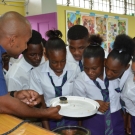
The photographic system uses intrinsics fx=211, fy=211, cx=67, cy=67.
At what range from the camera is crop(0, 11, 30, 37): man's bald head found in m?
1.22

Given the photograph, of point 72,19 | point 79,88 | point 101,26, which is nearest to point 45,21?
point 72,19

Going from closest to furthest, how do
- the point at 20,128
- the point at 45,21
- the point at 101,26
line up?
the point at 20,128, the point at 45,21, the point at 101,26

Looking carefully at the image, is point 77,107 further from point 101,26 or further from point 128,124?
point 101,26

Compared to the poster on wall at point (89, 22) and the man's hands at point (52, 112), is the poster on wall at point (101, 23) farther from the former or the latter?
the man's hands at point (52, 112)

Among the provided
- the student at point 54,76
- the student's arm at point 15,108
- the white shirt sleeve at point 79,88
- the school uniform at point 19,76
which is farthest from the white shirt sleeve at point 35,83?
the student's arm at point 15,108

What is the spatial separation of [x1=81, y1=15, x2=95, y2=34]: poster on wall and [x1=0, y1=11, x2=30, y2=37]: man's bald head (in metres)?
3.57

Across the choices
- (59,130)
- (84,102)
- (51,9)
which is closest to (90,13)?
(51,9)

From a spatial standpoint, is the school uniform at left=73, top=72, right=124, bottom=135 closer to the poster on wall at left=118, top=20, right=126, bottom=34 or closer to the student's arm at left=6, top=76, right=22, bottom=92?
the student's arm at left=6, top=76, right=22, bottom=92

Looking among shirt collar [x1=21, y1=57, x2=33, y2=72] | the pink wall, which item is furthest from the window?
shirt collar [x1=21, y1=57, x2=33, y2=72]

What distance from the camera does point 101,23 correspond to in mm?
5113

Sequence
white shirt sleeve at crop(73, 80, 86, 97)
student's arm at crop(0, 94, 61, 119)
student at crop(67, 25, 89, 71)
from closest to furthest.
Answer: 1. student's arm at crop(0, 94, 61, 119)
2. white shirt sleeve at crop(73, 80, 86, 97)
3. student at crop(67, 25, 89, 71)

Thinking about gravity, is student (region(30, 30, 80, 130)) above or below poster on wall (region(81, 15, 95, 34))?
below

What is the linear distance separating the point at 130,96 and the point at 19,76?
3.06 feet

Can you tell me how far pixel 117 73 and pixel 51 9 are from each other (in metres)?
3.05
